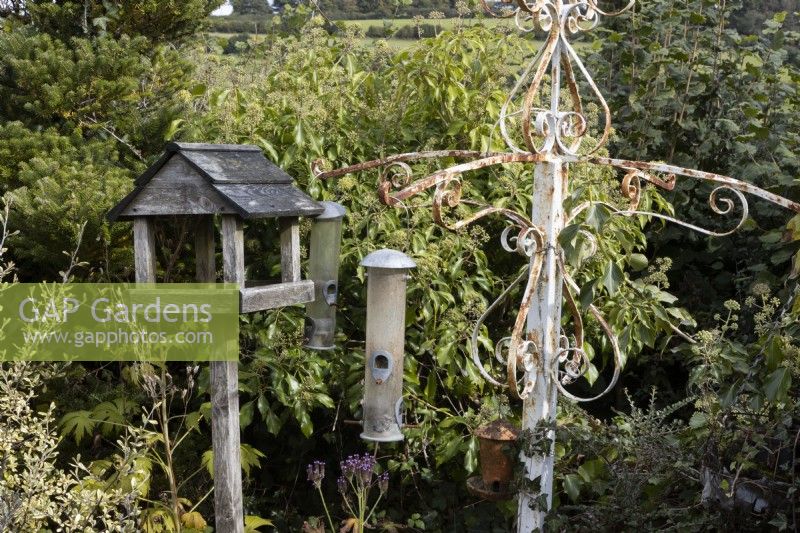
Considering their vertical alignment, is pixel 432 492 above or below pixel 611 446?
below

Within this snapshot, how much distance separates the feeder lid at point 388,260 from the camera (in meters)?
3.25

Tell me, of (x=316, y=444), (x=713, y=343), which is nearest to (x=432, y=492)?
(x=316, y=444)

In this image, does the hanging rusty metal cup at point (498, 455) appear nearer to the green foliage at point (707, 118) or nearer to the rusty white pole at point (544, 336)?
the rusty white pole at point (544, 336)

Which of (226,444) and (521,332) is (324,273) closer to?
(226,444)

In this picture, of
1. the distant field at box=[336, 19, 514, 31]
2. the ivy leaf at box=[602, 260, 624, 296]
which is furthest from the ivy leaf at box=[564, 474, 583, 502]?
the distant field at box=[336, 19, 514, 31]

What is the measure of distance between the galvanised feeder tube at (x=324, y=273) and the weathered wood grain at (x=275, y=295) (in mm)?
263

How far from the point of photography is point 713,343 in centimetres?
340

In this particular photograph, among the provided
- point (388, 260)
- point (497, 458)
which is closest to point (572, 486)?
point (497, 458)

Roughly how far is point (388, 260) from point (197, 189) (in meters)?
0.72

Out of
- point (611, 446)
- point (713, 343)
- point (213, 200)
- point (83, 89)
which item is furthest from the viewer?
point (83, 89)

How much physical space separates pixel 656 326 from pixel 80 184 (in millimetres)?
2671

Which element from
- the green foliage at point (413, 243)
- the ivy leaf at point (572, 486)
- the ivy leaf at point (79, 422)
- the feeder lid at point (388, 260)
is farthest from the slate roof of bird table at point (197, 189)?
the ivy leaf at point (572, 486)

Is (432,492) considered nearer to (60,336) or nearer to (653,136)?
(60,336)

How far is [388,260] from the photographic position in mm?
3264
